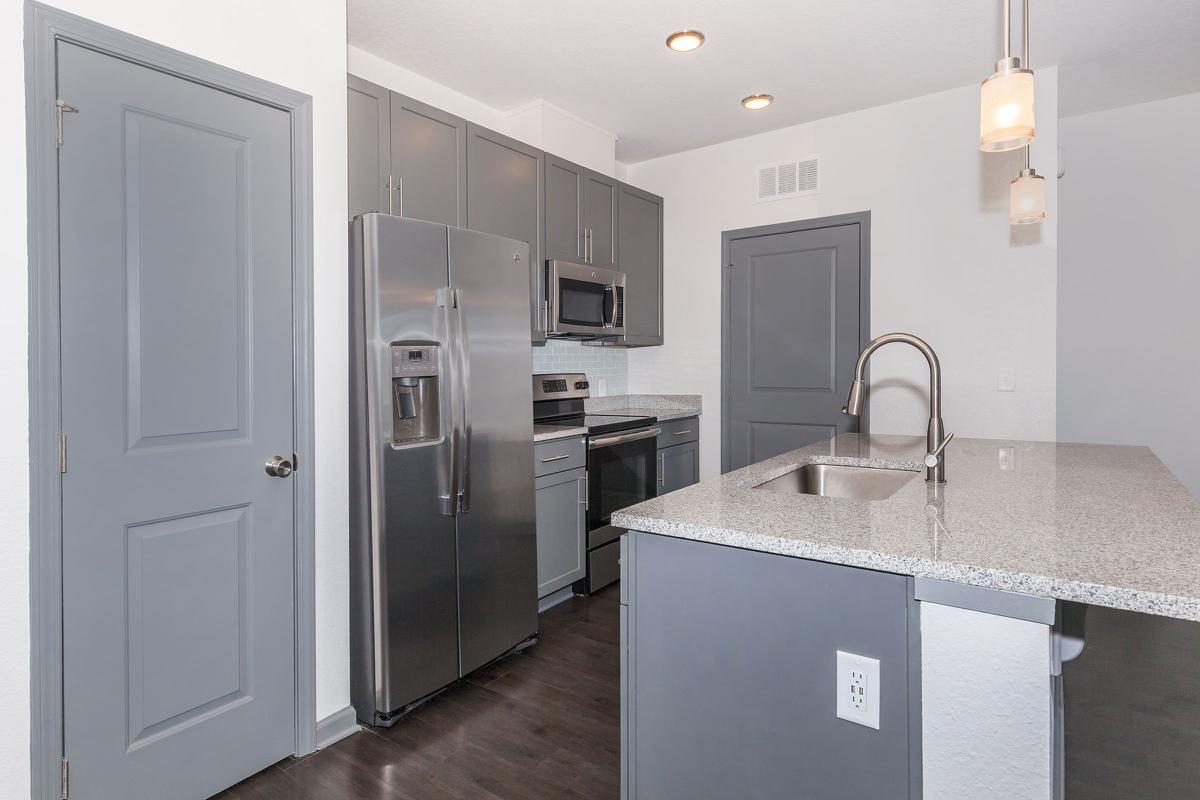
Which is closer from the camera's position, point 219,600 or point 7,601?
point 7,601

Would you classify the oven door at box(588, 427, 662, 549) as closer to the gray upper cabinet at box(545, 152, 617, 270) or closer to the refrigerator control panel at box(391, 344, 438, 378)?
the gray upper cabinet at box(545, 152, 617, 270)

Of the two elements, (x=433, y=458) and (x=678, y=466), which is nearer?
(x=433, y=458)

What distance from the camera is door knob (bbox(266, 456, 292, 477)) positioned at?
211 cm

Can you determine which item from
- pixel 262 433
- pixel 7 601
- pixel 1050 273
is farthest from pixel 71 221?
pixel 1050 273

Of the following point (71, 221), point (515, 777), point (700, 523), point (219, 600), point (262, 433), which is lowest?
point (515, 777)

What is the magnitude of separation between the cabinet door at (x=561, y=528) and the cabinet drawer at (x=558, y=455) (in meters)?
0.04

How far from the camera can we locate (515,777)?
6.65ft

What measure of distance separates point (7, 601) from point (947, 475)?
2.53 meters

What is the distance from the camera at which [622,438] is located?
375 centimetres

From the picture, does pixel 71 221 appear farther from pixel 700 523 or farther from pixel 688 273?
pixel 688 273

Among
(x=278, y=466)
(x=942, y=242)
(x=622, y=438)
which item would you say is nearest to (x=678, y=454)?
(x=622, y=438)

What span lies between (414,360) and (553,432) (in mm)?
1021

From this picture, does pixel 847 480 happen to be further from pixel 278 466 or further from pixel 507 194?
pixel 507 194

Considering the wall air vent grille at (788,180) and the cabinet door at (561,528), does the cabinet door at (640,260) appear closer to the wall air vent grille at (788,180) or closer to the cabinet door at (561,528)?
the wall air vent grille at (788,180)
